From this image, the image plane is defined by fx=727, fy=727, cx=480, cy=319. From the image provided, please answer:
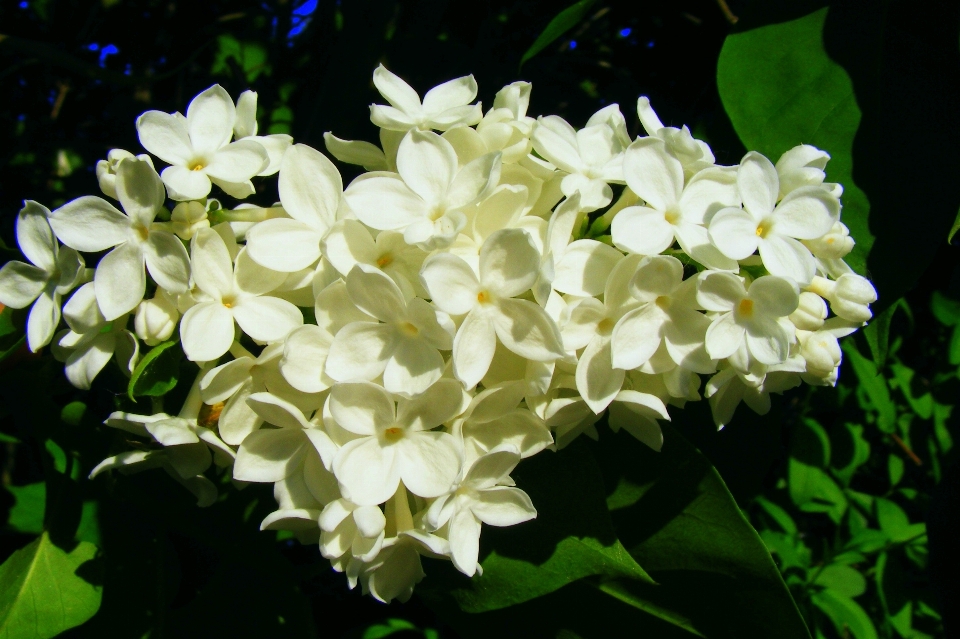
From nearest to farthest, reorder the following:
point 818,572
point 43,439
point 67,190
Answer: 1. point 43,439
2. point 818,572
3. point 67,190

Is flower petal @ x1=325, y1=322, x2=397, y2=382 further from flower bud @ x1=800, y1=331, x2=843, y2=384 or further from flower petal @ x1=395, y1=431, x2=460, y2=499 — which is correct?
flower bud @ x1=800, y1=331, x2=843, y2=384

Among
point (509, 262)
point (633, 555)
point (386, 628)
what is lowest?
point (386, 628)

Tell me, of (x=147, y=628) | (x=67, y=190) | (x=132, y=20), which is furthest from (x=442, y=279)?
(x=132, y=20)

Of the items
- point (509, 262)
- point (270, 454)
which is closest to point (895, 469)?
point (509, 262)

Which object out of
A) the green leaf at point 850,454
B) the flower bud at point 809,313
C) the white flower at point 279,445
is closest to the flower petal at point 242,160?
the white flower at point 279,445

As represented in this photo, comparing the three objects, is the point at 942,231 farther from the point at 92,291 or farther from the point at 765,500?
the point at 92,291

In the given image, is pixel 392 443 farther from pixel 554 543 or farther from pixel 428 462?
pixel 554 543

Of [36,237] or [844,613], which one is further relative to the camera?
[844,613]
